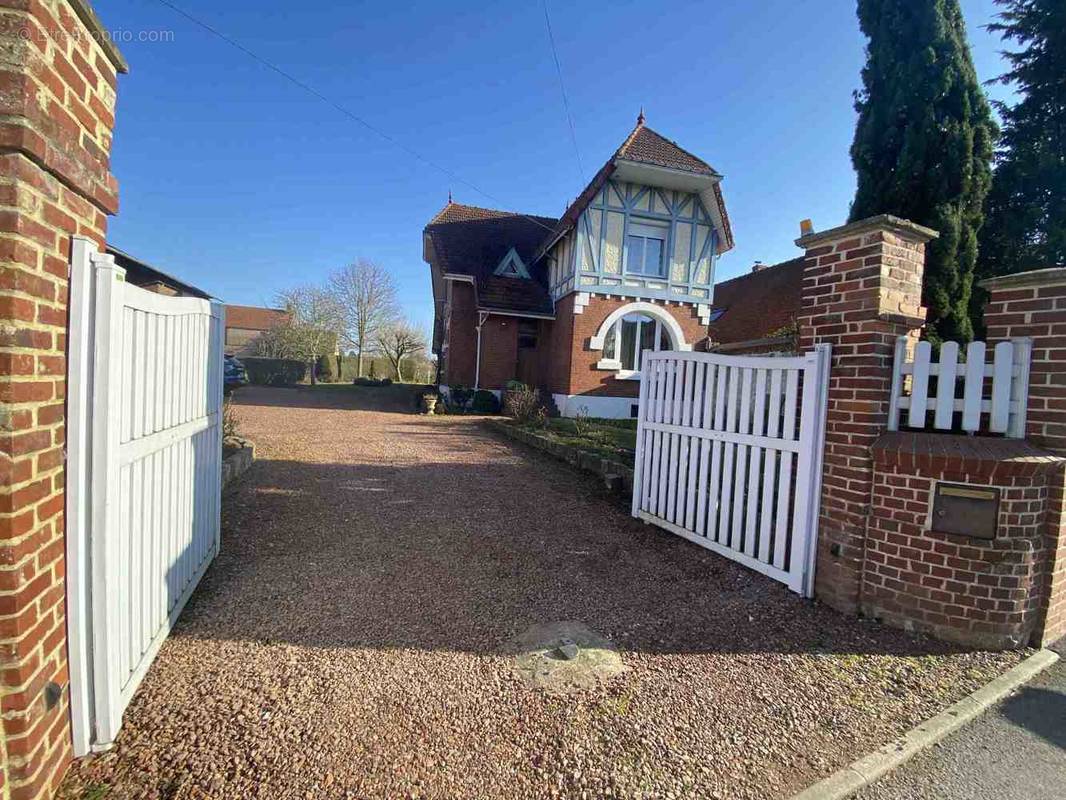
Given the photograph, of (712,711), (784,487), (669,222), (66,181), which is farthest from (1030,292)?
(669,222)

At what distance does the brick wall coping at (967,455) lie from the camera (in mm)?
2814

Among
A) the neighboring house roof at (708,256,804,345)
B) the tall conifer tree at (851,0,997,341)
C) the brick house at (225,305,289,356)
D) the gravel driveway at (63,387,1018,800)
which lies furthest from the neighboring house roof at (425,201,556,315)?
the brick house at (225,305,289,356)

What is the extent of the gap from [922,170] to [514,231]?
1297 centimetres

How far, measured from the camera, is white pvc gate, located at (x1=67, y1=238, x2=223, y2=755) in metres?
1.78

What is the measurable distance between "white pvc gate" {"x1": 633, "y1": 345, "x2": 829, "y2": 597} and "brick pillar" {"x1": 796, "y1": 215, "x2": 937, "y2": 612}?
0.09 metres

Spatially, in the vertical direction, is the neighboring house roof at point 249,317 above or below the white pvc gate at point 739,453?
above

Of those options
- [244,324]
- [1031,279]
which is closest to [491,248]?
[1031,279]

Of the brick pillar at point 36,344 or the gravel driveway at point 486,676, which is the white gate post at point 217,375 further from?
the brick pillar at point 36,344

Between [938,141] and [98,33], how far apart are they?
41.3 feet

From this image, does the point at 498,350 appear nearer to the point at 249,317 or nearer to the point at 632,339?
the point at 632,339

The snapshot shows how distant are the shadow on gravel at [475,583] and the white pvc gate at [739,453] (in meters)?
0.22

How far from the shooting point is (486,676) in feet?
8.16

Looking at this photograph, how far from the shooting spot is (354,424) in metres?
11.7

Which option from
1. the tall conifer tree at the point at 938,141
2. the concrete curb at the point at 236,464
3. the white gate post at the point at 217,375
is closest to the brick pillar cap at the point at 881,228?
the white gate post at the point at 217,375
